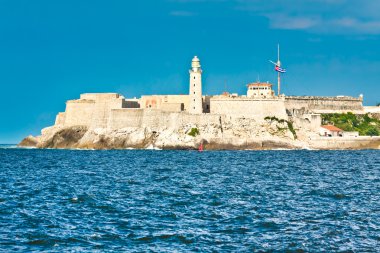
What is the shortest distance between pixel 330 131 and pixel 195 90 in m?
21.0

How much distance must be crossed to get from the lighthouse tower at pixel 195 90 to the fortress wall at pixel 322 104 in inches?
607

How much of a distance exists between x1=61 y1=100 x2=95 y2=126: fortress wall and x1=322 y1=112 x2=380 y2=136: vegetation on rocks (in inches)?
1475

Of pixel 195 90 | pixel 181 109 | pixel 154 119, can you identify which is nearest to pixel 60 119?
pixel 154 119

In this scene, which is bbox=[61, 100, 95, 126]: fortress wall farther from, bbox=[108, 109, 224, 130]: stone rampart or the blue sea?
the blue sea

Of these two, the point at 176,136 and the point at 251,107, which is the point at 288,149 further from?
the point at 176,136

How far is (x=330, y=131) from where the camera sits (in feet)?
338

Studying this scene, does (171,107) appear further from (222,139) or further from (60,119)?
(60,119)

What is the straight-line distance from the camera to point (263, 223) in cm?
2519

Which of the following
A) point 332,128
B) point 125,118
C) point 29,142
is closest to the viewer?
point 125,118

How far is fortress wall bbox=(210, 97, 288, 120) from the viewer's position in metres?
101

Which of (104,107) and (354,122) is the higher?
(104,107)

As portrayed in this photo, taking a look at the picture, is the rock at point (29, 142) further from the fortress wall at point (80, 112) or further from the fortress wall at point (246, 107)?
the fortress wall at point (246, 107)

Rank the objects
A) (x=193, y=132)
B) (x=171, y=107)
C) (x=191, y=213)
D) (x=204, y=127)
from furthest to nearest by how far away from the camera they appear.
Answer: (x=171, y=107)
(x=204, y=127)
(x=193, y=132)
(x=191, y=213)

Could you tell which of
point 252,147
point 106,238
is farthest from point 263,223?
point 252,147
